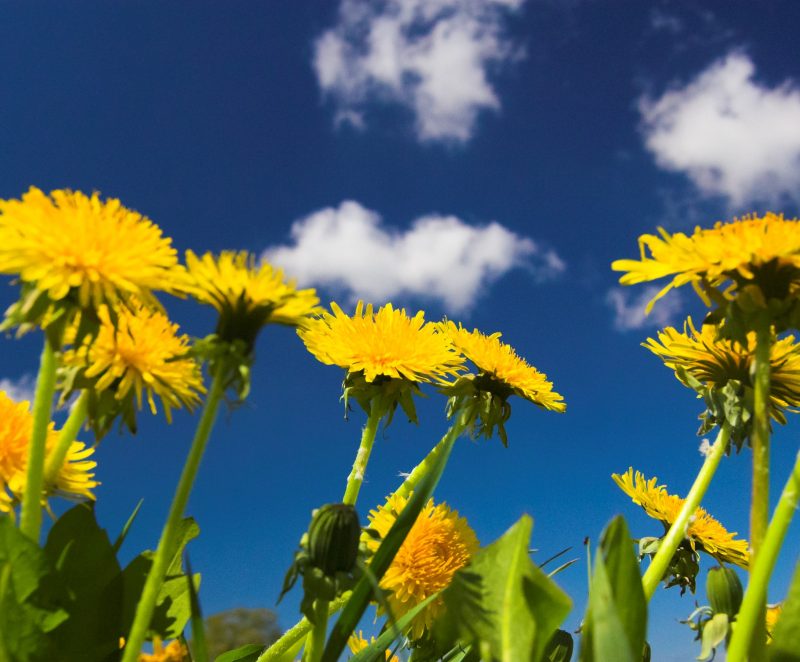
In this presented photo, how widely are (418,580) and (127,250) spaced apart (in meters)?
1.19

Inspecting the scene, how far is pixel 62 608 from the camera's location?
4.23ft

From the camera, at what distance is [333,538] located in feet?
4.08

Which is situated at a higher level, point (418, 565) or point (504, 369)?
point (504, 369)

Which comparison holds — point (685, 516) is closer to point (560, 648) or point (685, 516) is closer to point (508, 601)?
point (560, 648)

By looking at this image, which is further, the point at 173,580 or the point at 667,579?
the point at 667,579

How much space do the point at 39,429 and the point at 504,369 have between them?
1.37 metres

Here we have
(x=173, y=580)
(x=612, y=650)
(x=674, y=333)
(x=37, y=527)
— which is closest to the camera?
(x=612, y=650)

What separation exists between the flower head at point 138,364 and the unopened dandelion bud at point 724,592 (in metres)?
1.14

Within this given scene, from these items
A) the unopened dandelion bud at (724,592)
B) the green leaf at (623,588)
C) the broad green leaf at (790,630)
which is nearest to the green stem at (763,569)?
the broad green leaf at (790,630)

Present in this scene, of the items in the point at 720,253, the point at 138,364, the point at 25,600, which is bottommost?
the point at 25,600

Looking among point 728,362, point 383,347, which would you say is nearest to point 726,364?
point 728,362

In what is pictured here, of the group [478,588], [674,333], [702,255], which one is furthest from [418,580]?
[702,255]

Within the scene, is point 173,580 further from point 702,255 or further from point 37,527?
point 702,255

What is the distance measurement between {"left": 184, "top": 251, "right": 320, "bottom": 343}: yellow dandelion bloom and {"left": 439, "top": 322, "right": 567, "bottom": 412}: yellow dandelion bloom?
1.13 metres
